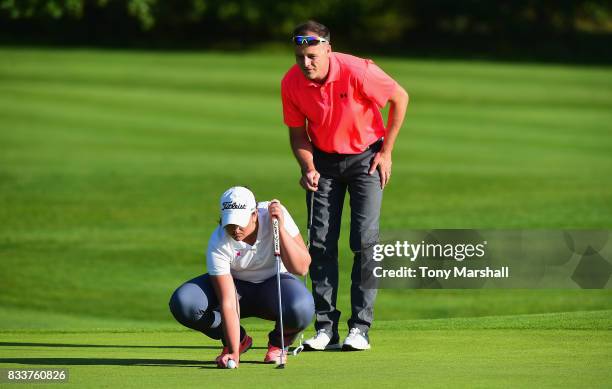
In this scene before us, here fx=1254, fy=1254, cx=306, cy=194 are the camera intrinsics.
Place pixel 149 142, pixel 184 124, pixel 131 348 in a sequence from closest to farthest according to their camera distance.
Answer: pixel 131 348 → pixel 149 142 → pixel 184 124

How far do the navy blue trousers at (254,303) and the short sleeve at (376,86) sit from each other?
1162 mm

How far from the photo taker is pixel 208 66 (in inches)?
1609

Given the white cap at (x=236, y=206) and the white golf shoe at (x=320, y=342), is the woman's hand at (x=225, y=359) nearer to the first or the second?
the white cap at (x=236, y=206)

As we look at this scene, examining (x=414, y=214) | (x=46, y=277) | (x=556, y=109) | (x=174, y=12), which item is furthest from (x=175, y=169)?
(x=174, y=12)

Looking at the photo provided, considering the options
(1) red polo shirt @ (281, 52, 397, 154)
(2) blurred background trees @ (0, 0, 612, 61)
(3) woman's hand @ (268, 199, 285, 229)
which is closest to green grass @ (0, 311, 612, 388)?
(3) woman's hand @ (268, 199, 285, 229)

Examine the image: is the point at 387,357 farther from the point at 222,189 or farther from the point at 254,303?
the point at 222,189

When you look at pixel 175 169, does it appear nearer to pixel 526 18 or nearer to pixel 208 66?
pixel 208 66

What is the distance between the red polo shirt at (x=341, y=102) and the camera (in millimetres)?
7340

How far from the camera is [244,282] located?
7.16 meters

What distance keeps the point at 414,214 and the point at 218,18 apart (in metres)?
42.5

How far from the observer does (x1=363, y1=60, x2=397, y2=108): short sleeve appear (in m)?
7.34

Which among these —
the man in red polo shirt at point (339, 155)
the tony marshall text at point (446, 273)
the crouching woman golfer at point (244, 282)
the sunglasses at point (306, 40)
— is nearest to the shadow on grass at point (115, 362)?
the crouching woman golfer at point (244, 282)

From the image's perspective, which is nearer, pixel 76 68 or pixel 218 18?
pixel 76 68

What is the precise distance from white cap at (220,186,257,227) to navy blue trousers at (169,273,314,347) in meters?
0.57
